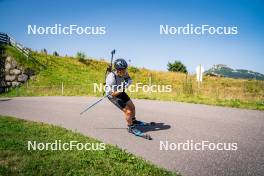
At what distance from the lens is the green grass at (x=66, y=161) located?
4539 mm

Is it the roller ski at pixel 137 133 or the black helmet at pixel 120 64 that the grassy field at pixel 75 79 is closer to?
the roller ski at pixel 137 133

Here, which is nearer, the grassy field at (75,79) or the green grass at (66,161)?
the green grass at (66,161)

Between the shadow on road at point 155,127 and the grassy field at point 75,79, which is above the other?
the grassy field at point 75,79

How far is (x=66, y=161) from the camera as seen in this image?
509 cm

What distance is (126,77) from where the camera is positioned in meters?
7.69

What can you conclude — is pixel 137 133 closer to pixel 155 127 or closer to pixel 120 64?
pixel 155 127

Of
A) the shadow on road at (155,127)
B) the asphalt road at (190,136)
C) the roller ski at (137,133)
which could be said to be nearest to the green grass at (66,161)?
the asphalt road at (190,136)

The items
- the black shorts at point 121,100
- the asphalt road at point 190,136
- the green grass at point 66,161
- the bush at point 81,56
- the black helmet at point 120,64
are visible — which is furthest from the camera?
the bush at point 81,56

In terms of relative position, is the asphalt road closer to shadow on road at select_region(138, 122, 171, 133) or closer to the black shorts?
shadow on road at select_region(138, 122, 171, 133)

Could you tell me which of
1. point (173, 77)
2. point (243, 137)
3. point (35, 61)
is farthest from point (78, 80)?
point (243, 137)

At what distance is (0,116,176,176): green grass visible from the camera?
179 inches

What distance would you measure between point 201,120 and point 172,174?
17.6 feet

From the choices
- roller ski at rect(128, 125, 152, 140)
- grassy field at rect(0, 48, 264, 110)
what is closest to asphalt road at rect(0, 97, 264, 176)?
roller ski at rect(128, 125, 152, 140)

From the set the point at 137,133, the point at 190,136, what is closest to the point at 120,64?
the point at 137,133
